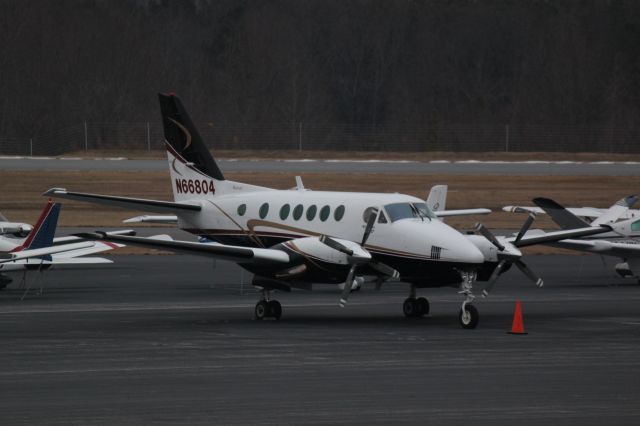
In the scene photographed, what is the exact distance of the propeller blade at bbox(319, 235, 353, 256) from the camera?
2175cm

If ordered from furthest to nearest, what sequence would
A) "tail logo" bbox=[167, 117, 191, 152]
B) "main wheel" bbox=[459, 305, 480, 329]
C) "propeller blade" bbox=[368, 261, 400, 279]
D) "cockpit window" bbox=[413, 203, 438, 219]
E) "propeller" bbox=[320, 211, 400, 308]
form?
"tail logo" bbox=[167, 117, 191, 152] < "cockpit window" bbox=[413, 203, 438, 219] < "propeller blade" bbox=[368, 261, 400, 279] < "propeller" bbox=[320, 211, 400, 308] < "main wheel" bbox=[459, 305, 480, 329]

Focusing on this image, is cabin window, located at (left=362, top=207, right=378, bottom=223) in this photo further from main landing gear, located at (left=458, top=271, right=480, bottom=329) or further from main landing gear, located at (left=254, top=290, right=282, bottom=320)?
main landing gear, located at (left=458, top=271, right=480, bottom=329)

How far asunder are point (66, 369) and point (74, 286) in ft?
44.4

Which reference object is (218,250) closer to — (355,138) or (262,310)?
(262,310)

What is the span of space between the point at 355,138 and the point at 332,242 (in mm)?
56498

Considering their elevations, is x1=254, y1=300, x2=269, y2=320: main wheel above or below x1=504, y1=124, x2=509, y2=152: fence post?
below

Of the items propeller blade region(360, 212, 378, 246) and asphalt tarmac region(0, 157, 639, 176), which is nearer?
propeller blade region(360, 212, 378, 246)

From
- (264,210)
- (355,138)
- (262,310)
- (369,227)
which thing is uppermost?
(355,138)

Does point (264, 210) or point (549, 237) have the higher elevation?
point (264, 210)

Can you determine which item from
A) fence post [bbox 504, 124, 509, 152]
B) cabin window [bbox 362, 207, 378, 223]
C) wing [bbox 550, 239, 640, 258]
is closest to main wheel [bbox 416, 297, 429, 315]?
cabin window [bbox 362, 207, 378, 223]

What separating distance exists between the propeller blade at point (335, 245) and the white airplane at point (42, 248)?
503cm

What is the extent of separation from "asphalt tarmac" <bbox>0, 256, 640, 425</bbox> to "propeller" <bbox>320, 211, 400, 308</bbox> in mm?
803

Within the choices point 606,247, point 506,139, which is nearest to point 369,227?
point 606,247

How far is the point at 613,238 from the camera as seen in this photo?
1237 inches
